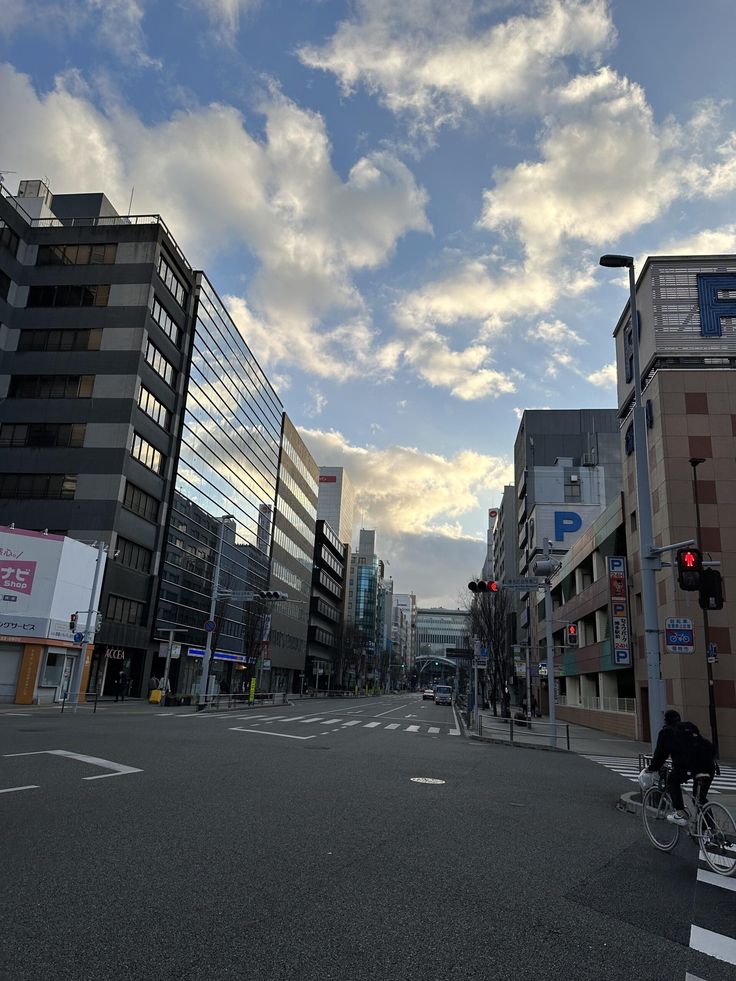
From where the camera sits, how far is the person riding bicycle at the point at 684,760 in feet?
28.2

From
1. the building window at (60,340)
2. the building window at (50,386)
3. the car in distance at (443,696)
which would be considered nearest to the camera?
the building window at (50,386)

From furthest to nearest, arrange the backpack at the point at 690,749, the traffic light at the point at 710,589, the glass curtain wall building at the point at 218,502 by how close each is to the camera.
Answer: the glass curtain wall building at the point at 218,502, the traffic light at the point at 710,589, the backpack at the point at 690,749

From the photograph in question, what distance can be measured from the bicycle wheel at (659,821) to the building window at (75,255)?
2107 inches

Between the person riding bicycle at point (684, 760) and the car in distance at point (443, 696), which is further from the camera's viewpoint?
the car in distance at point (443, 696)

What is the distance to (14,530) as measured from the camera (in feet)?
115

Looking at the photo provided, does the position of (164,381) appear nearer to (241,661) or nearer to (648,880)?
(241,661)

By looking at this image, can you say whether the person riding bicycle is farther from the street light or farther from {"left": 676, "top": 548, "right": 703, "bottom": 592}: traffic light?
{"left": 676, "top": 548, "right": 703, "bottom": 592}: traffic light

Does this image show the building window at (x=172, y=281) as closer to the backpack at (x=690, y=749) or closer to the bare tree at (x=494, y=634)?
the bare tree at (x=494, y=634)

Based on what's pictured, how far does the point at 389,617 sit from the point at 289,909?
630 feet

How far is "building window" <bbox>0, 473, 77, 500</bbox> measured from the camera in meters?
46.4

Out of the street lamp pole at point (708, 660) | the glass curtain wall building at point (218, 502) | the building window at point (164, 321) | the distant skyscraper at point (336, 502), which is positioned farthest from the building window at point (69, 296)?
the distant skyscraper at point (336, 502)

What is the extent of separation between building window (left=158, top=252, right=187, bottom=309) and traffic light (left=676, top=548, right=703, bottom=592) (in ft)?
160

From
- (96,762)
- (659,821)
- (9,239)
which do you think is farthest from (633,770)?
(9,239)

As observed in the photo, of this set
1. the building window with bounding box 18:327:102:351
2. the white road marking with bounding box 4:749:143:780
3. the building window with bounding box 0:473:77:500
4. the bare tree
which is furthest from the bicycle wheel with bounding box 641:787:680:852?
the building window with bounding box 18:327:102:351
